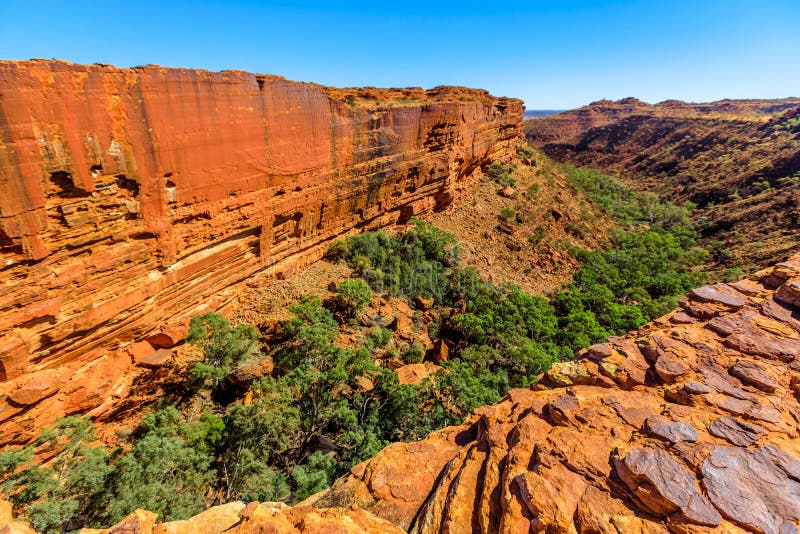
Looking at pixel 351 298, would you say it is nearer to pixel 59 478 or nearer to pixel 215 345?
pixel 215 345

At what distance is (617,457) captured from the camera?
4.70 meters

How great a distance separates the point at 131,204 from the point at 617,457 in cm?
1391

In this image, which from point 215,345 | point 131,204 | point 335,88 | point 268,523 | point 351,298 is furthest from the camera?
point 335,88

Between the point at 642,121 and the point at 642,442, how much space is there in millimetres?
107783

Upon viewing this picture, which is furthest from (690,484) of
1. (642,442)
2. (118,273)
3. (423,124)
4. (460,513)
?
(423,124)

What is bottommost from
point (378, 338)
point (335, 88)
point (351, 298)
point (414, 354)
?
point (414, 354)

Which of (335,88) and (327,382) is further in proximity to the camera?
(335,88)

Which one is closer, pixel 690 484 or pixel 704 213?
pixel 690 484

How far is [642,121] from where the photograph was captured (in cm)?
8888

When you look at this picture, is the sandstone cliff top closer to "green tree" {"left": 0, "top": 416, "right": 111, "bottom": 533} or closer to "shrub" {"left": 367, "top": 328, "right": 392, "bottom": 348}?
"green tree" {"left": 0, "top": 416, "right": 111, "bottom": 533}

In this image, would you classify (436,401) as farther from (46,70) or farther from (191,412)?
(46,70)

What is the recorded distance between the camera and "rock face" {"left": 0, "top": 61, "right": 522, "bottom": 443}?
367 inches

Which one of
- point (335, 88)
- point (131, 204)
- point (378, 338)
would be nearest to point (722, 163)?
point (335, 88)

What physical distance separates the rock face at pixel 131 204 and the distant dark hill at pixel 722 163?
118 ft
